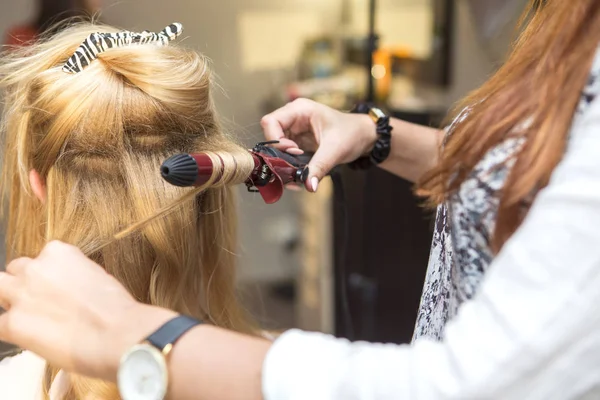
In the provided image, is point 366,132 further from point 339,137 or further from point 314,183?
point 314,183

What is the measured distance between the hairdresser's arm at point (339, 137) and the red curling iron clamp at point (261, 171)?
0.05m

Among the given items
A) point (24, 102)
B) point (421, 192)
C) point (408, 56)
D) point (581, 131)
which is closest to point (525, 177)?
point (581, 131)

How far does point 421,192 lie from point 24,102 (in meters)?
0.54

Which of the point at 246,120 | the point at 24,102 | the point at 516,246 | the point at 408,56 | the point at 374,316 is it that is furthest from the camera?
the point at 408,56

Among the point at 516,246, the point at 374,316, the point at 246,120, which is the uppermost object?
the point at 516,246

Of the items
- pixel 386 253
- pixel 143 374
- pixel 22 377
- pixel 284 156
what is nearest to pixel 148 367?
pixel 143 374

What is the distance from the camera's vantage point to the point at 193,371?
542 mm

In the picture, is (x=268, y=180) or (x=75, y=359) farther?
(x=268, y=180)

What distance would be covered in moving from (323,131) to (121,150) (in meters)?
0.31

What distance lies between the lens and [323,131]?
1.02 metres

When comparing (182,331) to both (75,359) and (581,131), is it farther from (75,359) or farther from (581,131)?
(581,131)

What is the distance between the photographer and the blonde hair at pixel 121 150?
0.83 meters

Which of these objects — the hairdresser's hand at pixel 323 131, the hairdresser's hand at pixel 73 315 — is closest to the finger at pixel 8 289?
the hairdresser's hand at pixel 73 315

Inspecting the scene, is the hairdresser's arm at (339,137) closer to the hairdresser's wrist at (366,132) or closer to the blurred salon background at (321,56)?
the hairdresser's wrist at (366,132)
